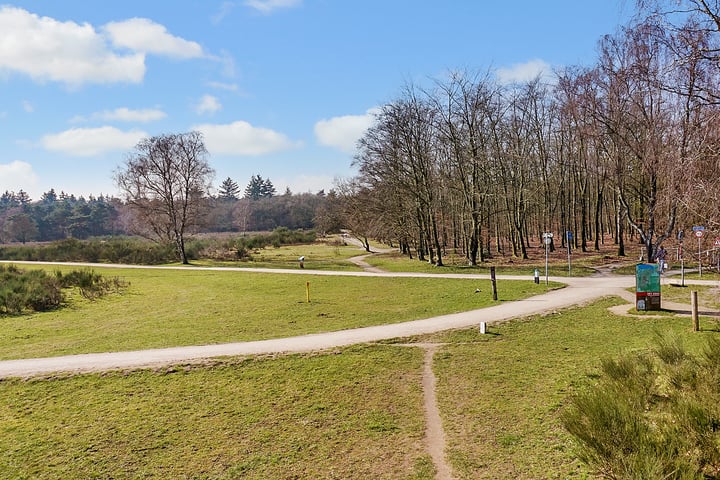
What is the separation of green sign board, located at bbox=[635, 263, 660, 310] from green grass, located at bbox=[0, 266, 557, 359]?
4.72 metres

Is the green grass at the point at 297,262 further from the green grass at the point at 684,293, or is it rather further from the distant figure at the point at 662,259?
the green grass at the point at 684,293

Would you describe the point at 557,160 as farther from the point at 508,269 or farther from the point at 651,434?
the point at 651,434

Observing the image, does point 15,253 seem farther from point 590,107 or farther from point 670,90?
point 670,90

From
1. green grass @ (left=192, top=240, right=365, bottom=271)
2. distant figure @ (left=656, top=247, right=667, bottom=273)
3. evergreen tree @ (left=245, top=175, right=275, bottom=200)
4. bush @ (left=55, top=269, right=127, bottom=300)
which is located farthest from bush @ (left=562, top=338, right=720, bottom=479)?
evergreen tree @ (left=245, top=175, right=275, bottom=200)

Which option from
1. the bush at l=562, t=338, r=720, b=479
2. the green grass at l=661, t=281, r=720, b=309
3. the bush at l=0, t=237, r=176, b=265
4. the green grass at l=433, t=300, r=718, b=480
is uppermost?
the bush at l=0, t=237, r=176, b=265

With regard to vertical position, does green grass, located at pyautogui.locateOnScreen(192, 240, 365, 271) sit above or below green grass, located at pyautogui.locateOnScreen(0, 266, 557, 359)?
above

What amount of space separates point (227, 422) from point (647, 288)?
14.0 m

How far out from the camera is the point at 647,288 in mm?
15680

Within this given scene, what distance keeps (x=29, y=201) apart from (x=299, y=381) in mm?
160087

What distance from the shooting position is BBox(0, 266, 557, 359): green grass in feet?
47.7

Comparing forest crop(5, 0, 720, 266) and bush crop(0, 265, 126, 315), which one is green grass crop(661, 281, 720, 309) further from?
bush crop(0, 265, 126, 315)

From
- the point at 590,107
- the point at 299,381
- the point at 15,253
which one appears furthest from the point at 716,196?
the point at 15,253

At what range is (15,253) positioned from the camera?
5491cm

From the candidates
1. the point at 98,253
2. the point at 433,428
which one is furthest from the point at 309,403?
the point at 98,253
